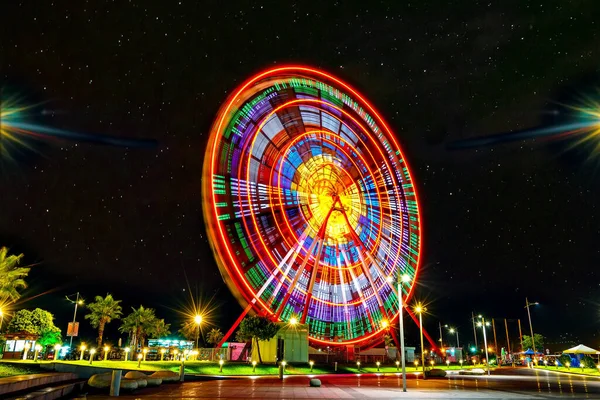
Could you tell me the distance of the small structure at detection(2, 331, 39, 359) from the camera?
33.1 metres

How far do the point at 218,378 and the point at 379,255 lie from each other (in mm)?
15170

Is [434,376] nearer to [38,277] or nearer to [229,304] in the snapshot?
[38,277]

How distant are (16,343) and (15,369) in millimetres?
30101

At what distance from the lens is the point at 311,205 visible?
3362cm

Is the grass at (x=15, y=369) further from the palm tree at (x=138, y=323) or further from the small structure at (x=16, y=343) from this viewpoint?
the palm tree at (x=138, y=323)

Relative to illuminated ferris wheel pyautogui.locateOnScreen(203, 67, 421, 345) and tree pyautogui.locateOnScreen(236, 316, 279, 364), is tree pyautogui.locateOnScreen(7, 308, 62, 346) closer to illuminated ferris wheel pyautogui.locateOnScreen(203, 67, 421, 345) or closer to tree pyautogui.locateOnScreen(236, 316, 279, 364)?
tree pyautogui.locateOnScreen(236, 316, 279, 364)

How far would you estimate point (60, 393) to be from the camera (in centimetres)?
1230

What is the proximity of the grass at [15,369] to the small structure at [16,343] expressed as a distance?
65.7 feet

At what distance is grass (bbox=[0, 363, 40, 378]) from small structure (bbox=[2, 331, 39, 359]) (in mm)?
20022

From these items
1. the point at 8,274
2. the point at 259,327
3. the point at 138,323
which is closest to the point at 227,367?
the point at 259,327

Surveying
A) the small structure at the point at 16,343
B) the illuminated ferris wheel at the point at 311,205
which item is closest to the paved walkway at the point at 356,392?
the illuminated ferris wheel at the point at 311,205

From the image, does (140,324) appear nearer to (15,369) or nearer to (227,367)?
(227,367)

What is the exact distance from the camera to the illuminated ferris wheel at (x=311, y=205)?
2606cm

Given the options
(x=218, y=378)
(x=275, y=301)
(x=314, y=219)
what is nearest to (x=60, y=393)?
(x=218, y=378)
